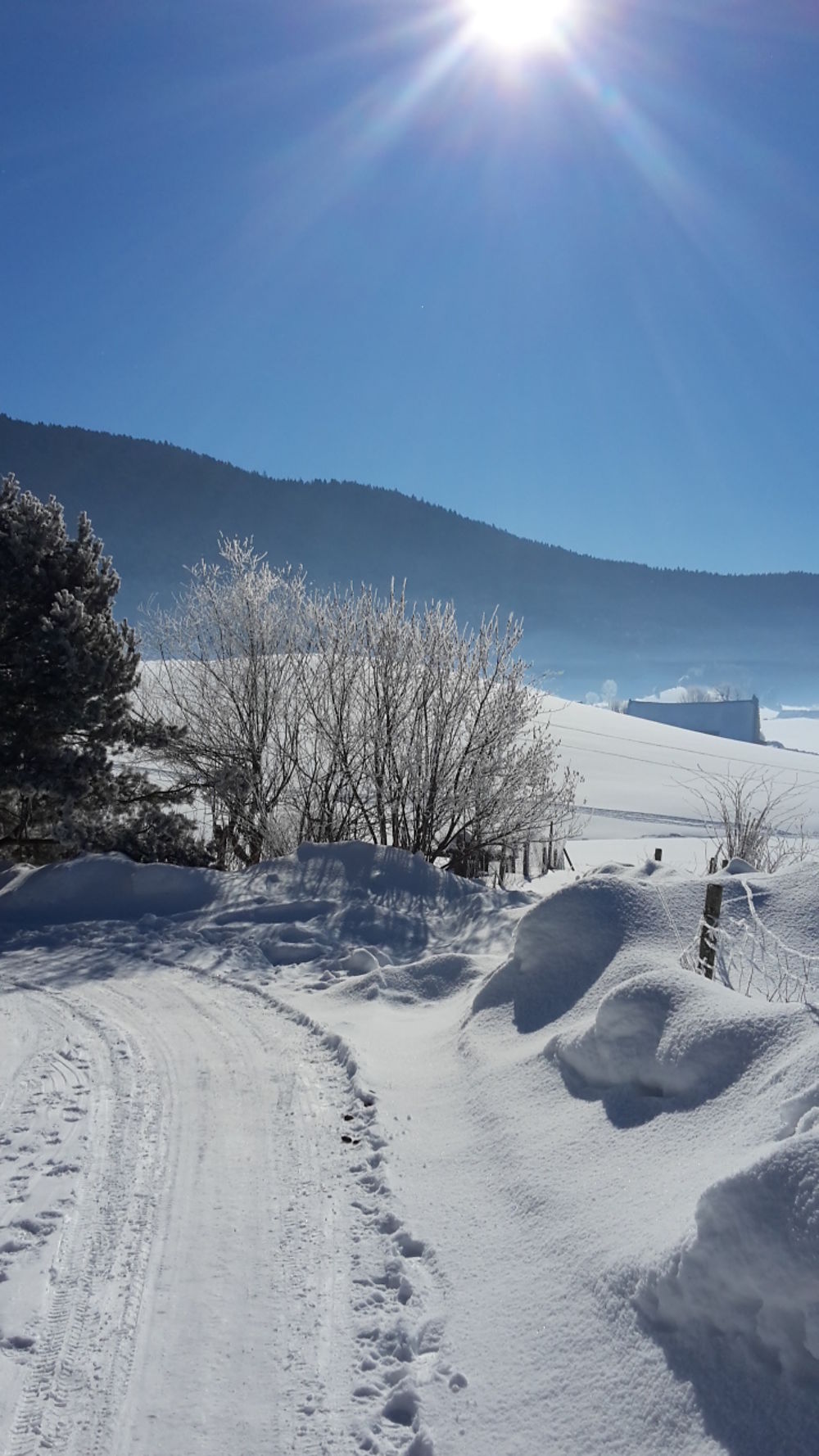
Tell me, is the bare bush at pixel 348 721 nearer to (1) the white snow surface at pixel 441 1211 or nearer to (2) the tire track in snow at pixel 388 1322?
(1) the white snow surface at pixel 441 1211

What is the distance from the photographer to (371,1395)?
268cm

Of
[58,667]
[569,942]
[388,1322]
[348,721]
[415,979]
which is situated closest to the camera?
[388,1322]

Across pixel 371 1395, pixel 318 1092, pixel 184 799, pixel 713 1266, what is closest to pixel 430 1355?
pixel 371 1395

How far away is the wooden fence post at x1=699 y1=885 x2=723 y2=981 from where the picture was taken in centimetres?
502

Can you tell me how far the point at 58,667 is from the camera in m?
11.1

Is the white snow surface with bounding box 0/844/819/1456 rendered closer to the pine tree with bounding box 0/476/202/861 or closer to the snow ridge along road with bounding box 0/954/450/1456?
the snow ridge along road with bounding box 0/954/450/1456

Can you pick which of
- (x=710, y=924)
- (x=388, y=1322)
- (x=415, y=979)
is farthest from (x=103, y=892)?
(x=388, y=1322)

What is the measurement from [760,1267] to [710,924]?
111 inches

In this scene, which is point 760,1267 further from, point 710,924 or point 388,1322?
point 710,924

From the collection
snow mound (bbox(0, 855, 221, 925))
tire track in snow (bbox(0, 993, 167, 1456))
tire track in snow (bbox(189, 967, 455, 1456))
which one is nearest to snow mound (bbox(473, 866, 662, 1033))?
tire track in snow (bbox(189, 967, 455, 1456))

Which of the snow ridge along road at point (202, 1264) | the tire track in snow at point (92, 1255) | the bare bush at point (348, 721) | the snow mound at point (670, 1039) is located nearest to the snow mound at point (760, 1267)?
the snow ridge along road at point (202, 1264)

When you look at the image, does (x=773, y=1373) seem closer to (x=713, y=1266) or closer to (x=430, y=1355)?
(x=713, y=1266)

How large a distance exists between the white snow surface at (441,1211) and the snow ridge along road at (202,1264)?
0.04 ft

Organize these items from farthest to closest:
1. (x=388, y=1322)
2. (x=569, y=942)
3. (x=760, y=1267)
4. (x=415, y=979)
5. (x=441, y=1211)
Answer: (x=415, y=979)
(x=569, y=942)
(x=441, y=1211)
(x=388, y=1322)
(x=760, y=1267)
